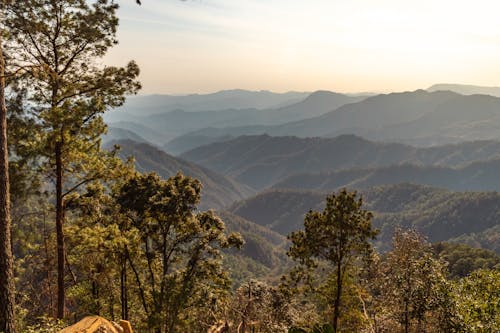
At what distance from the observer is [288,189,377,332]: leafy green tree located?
70.2ft

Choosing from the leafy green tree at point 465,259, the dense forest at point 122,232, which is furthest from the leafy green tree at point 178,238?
the leafy green tree at point 465,259

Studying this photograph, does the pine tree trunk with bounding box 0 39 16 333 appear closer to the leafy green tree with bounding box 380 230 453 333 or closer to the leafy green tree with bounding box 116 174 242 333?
the leafy green tree with bounding box 116 174 242 333

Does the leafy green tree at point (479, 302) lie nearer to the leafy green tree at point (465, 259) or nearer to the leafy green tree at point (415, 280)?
the leafy green tree at point (415, 280)

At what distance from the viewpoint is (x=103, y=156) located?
18.6 metres

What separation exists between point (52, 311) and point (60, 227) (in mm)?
16048

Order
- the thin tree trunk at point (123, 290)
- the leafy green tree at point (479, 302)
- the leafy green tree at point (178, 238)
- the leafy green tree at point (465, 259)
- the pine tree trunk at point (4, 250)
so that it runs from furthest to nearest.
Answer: the leafy green tree at point (465, 259)
the thin tree trunk at point (123, 290)
the leafy green tree at point (178, 238)
the leafy green tree at point (479, 302)
the pine tree trunk at point (4, 250)

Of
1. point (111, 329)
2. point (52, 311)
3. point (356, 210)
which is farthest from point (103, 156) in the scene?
point (52, 311)

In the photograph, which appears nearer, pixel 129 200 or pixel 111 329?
pixel 111 329

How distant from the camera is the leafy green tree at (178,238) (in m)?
21.5

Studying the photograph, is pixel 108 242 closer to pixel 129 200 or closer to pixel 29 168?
pixel 129 200

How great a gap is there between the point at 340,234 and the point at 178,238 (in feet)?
31.6

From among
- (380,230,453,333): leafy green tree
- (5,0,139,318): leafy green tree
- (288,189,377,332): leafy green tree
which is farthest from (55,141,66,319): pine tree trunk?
(380,230,453,333): leafy green tree

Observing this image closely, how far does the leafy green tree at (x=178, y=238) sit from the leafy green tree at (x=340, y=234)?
4603 mm

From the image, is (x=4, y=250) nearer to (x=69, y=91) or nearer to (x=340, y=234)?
(x=69, y=91)
